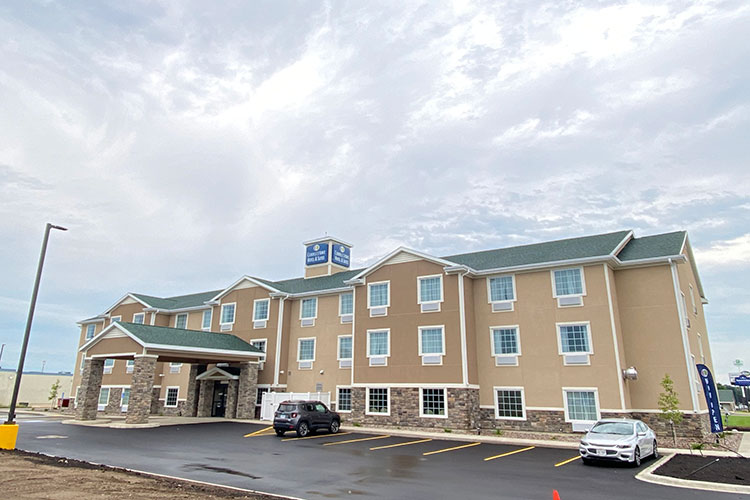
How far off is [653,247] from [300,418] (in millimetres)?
17887

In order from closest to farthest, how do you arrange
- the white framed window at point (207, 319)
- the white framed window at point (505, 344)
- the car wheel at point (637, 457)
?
1. the car wheel at point (637, 457)
2. the white framed window at point (505, 344)
3. the white framed window at point (207, 319)

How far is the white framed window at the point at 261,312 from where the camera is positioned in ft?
108

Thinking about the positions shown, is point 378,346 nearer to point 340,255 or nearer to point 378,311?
point 378,311

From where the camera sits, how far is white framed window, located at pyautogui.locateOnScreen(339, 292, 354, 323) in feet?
98.7

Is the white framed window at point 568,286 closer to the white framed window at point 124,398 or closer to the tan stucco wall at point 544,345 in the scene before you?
the tan stucco wall at point 544,345

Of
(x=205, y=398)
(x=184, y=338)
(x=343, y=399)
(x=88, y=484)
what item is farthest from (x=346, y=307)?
(x=88, y=484)

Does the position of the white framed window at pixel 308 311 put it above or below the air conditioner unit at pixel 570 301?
above

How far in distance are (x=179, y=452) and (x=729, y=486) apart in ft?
49.5

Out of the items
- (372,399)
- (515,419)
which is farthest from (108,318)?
(515,419)

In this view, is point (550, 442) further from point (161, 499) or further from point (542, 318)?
point (161, 499)

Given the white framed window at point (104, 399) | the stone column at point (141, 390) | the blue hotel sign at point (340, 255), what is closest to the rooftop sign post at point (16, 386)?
the stone column at point (141, 390)

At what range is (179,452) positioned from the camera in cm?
1642

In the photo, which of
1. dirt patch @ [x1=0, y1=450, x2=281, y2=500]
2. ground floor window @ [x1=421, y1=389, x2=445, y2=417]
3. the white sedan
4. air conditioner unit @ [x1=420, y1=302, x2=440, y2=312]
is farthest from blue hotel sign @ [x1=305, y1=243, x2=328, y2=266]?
dirt patch @ [x1=0, y1=450, x2=281, y2=500]

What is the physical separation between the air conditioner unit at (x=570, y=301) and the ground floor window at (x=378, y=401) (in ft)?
32.0
